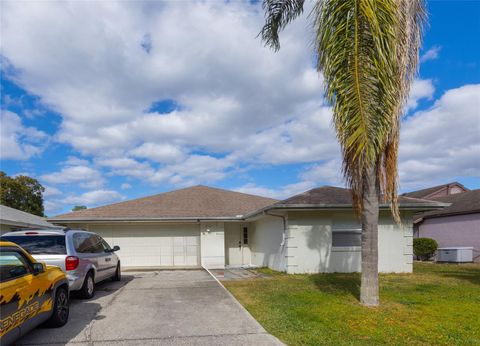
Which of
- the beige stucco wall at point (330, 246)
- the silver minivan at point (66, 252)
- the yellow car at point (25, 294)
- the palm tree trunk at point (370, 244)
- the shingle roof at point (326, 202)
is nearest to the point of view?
the yellow car at point (25, 294)

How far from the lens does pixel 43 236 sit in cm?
852

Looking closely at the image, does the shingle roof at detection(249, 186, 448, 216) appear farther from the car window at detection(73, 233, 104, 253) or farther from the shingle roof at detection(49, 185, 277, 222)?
the car window at detection(73, 233, 104, 253)

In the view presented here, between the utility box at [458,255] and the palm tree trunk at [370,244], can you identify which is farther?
the utility box at [458,255]

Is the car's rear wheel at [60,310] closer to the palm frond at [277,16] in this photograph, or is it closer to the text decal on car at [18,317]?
the text decal on car at [18,317]

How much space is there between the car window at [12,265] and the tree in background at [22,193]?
42.5 m

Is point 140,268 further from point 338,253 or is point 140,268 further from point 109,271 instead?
point 338,253

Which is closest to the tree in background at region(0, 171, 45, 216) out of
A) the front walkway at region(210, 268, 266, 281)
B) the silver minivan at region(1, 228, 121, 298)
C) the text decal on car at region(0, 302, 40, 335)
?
the front walkway at region(210, 268, 266, 281)

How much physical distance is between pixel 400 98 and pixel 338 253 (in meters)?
7.99

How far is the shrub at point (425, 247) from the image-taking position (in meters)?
23.0

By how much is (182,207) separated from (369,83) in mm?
14044

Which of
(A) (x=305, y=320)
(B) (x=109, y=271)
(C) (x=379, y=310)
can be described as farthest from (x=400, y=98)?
(B) (x=109, y=271)

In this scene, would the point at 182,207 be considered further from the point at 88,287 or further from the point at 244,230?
the point at 88,287

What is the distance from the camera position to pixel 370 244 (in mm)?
7961

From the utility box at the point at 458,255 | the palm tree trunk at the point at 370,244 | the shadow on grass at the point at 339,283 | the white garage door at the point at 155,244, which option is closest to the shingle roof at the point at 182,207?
the white garage door at the point at 155,244
